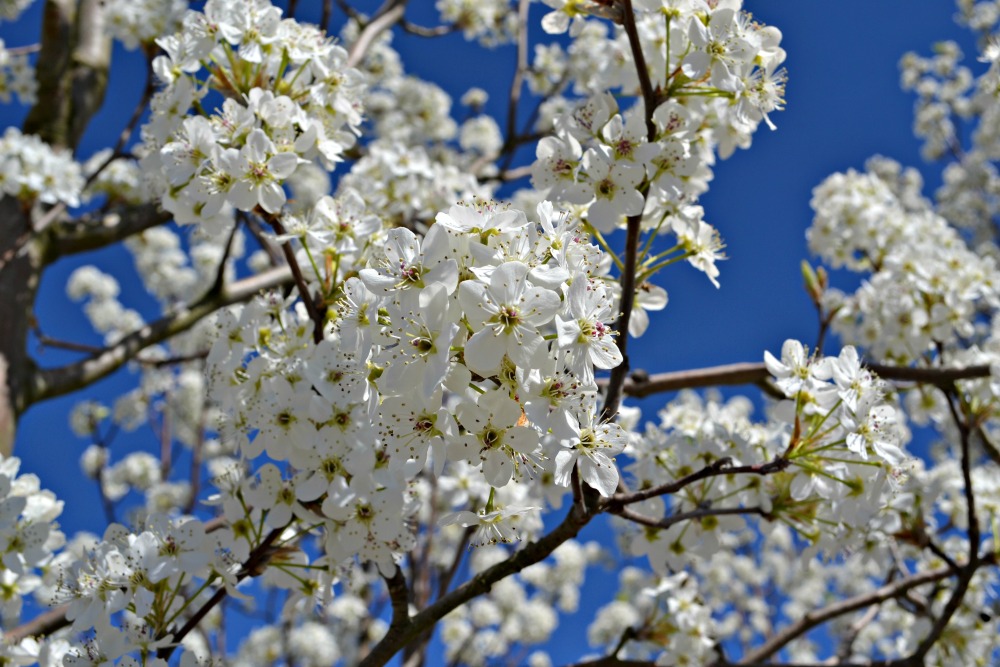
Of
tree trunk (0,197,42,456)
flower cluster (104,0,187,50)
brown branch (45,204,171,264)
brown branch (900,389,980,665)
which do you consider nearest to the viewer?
brown branch (900,389,980,665)

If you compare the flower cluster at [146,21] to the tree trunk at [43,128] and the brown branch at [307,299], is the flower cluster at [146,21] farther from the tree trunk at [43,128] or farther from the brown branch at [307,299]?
the brown branch at [307,299]

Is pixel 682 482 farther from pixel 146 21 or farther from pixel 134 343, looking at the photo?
pixel 146 21

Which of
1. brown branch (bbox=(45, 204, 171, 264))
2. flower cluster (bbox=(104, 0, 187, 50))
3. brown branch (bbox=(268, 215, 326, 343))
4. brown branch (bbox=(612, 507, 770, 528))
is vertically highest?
flower cluster (bbox=(104, 0, 187, 50))

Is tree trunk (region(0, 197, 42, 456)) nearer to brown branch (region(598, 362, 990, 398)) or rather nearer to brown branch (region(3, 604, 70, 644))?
brown branch (region(3, 604, 70, 644))

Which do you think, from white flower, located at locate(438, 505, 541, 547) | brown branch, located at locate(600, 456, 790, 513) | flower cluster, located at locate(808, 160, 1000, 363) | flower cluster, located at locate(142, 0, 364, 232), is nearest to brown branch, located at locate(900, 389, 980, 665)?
flower cluster, located at locate(808, 160, 1000, 363)

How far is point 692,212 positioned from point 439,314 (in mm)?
1217

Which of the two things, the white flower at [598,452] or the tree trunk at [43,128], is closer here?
the white flower at [598,452]

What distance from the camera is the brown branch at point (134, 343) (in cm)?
394

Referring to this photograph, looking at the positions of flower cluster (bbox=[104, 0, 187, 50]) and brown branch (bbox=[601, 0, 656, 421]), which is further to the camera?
flower cluster (bbox=[104, 0, 187, 50])

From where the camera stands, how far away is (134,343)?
164 inches

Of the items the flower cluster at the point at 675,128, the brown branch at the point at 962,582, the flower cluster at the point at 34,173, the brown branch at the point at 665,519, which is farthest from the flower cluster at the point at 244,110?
the brown branch at the point at 962,582

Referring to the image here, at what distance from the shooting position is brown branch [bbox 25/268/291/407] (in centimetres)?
394

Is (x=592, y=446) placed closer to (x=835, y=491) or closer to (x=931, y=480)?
(x=835, y=491)

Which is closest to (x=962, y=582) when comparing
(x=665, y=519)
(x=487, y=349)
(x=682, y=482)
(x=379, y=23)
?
(x=665, y=519)
